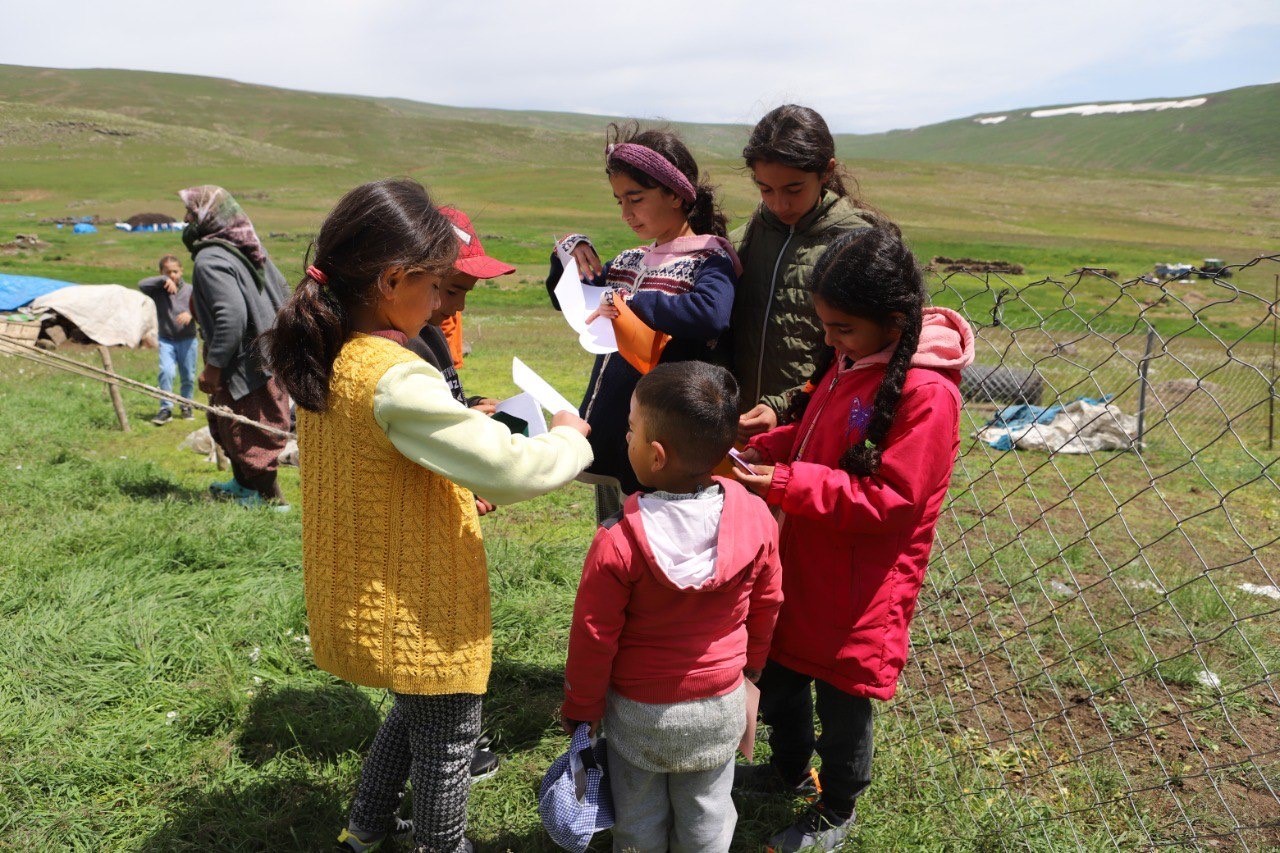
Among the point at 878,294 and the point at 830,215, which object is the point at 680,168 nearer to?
the point at 830,215

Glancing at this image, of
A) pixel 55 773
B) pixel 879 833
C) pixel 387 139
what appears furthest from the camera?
pixel 387 139

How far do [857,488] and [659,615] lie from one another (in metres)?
0.60

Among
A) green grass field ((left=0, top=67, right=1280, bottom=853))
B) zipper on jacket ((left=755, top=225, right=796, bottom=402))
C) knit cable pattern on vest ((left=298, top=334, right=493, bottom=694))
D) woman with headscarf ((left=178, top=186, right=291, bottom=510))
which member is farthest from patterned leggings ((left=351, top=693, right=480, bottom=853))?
woman with headscarf ((left=178, top=186, right=291, bottom=510))

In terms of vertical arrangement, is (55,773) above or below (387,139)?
below

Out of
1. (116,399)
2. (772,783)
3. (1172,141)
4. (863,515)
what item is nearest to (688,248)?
(863,515)

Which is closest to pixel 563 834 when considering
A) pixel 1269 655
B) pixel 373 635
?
pixel 373 635

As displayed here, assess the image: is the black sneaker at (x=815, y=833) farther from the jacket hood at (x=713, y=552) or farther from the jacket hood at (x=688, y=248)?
the jacket hood at (x=688, y=248)

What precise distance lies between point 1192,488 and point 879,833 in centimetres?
642

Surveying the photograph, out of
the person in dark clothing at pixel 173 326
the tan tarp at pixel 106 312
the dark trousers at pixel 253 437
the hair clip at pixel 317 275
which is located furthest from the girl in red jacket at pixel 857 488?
the tan tarp at pixel 106 312

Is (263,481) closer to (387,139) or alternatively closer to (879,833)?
(879,833)

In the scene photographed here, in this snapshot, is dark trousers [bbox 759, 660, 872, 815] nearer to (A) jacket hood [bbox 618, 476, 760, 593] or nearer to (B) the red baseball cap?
(A) jacket hood [bbox 618, 476, 760, 593]

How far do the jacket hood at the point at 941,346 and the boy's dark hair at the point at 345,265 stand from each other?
1.16 metres

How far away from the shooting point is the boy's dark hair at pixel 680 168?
8.77ft

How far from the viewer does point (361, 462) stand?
82.0 inches
